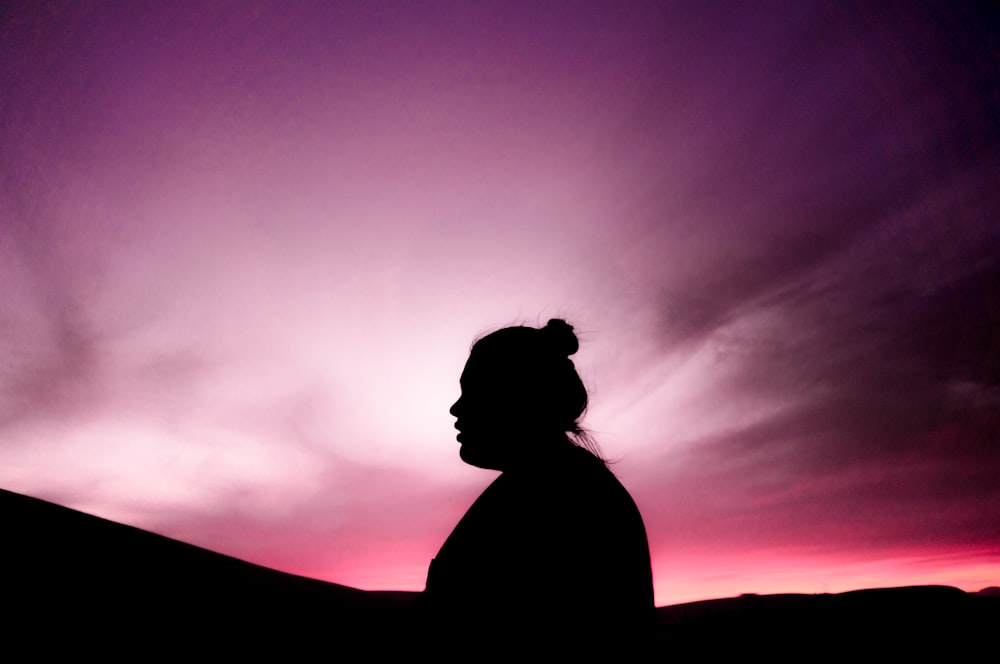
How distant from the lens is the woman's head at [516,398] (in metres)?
2.14

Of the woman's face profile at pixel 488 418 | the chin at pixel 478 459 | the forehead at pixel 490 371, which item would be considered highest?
the forehead at pixel 490 371

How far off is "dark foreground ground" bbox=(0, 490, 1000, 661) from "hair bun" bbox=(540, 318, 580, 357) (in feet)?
4.11

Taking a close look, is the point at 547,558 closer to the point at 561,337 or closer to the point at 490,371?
the point at 490,371

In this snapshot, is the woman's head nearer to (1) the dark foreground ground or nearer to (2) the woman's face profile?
(2) the woman's face profile

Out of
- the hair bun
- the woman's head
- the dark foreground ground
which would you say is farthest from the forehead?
the dark foreground ground

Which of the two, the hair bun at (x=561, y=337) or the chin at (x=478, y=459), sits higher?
the hair bun at (x=561, y=337)

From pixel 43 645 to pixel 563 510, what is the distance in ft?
4.95

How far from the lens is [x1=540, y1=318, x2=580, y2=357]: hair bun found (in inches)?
92.9

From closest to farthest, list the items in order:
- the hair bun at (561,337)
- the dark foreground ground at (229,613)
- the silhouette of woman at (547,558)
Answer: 1. the dark foreground ground at (229,613)
2. the silhouette of woman at (547,558)
3. the hair bun at (561,337)

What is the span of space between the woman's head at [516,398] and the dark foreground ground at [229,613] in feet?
2.50

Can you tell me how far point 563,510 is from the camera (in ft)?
5.25

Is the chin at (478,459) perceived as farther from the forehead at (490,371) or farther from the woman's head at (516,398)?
the forehead at (490,371)

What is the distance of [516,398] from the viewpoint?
219 cm

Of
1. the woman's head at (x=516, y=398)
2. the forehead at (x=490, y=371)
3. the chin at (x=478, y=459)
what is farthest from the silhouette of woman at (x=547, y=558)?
the forehead at (x=490, y=371)
